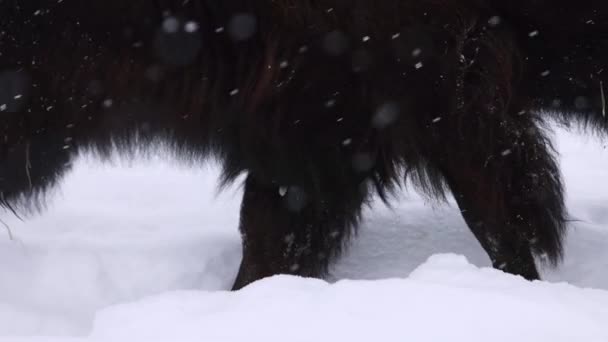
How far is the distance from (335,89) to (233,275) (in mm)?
833

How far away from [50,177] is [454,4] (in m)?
1.26

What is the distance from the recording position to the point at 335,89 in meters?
1.70

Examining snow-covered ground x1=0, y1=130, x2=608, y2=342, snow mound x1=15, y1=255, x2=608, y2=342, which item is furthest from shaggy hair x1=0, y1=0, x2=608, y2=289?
snow mound x1=15, y1=255, x2=608, y2=342

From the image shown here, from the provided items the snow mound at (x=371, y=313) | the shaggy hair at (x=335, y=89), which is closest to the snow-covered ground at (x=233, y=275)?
the snow mound at (x=371, y=313)

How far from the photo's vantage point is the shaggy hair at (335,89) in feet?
5.41

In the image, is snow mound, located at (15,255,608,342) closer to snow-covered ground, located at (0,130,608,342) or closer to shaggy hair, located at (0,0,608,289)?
snow-covered ground, located at (0,130,608,342)

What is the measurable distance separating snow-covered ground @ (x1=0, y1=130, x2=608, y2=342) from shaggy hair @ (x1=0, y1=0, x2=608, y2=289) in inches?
12.7

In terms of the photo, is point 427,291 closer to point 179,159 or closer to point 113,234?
point 179,159

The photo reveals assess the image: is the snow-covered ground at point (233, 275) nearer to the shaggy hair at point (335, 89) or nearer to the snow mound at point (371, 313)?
the snow mound at point (371, 313)

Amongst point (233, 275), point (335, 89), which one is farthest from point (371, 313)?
point (233, 275)

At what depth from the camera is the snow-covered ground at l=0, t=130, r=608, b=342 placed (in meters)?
0.99

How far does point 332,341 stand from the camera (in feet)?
3.11

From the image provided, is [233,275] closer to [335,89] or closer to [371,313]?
[335,89]

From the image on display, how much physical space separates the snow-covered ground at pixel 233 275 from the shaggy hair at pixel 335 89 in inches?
12.7
